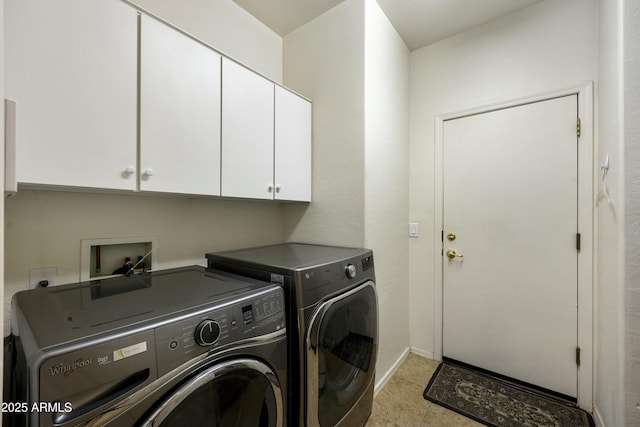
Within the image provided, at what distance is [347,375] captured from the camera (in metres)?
1.40

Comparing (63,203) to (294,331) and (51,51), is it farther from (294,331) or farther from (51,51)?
(294,331)

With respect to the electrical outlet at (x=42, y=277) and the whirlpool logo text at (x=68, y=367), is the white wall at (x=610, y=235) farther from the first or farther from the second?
the electrical outlet at (x=42, y=277)

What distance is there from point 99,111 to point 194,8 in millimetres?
1018

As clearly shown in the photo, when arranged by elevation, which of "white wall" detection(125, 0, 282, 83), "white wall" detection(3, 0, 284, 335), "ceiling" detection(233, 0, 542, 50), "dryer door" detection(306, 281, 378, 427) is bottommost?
"dryer door" detection(306, 281, 378, 427)

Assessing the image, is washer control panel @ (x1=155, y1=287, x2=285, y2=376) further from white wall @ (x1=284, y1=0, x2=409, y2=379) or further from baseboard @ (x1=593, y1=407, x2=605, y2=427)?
baseboard @ (x1=593, y1=407, x2=605, y2=427)

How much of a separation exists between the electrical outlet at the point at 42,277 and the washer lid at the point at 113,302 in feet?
0.27

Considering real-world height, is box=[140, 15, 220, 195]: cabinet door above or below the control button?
above

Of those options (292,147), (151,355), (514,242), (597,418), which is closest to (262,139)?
(292,147)

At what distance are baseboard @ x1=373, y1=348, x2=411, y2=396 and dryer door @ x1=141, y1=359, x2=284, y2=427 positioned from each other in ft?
3.58

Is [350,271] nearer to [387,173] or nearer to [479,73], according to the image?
[387,173]

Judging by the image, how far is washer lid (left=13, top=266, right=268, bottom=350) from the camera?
0.70 m

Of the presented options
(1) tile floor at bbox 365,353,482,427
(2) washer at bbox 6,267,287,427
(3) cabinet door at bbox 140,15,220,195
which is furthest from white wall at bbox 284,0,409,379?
(2) washer at bbox 6,267,287,427

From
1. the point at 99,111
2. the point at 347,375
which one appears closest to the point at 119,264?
the point at 99,111

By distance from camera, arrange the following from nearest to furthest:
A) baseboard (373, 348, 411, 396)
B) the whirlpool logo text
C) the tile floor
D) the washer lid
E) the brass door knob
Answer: the whirlpool logo text → the washer lid → the tile floor → baseboard (373, 348, 411, 396) → the brass door knob
